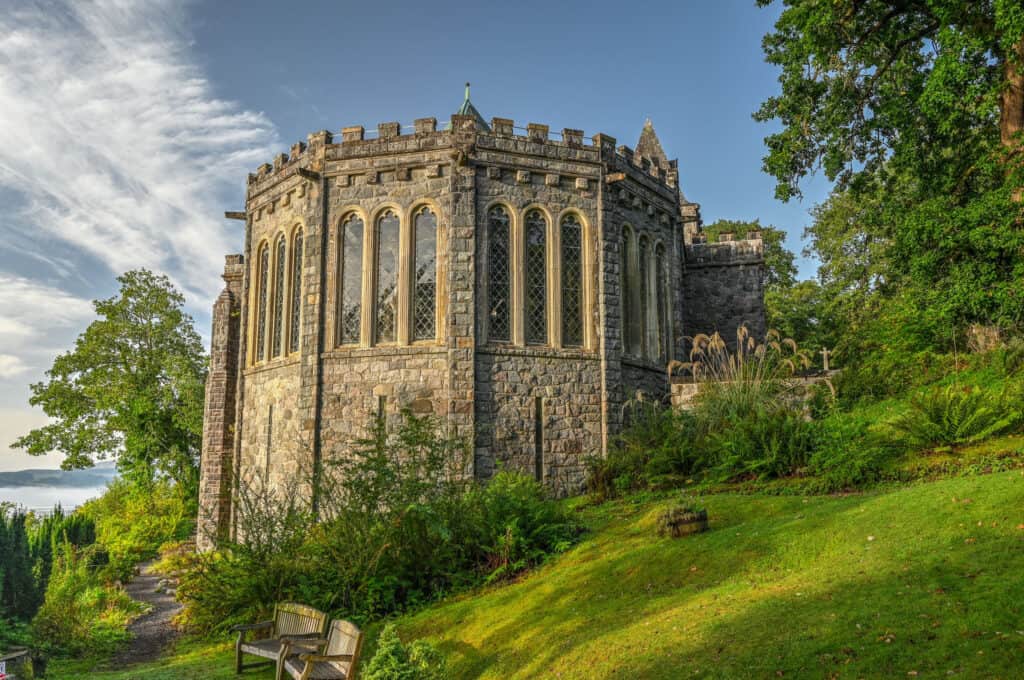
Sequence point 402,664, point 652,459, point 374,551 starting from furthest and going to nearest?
1. point 652,459
2. point 374,551
3. point 402,664

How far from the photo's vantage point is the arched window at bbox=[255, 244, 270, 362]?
62.8 feet

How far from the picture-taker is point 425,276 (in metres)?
16.6

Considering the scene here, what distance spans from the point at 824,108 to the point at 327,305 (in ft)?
34.4

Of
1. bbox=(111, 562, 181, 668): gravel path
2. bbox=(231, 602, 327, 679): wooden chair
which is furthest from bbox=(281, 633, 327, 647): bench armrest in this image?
bbox=(111, 562, 181, 668): gravel path

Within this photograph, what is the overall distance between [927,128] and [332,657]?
13156 millimetres

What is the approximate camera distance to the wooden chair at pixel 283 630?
24.8ft

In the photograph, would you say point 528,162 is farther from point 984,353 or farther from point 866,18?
point 984,353

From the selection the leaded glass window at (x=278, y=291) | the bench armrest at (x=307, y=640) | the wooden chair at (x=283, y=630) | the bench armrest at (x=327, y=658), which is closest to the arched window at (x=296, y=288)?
the leaded glass window at (x=278, y=291)

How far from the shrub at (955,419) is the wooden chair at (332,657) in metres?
7.90

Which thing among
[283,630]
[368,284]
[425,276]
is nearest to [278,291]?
[368,284]

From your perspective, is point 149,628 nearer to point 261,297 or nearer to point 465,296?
point 465,296

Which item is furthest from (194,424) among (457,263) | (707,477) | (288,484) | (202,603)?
(707,477)

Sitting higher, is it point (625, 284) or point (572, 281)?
point (625, 284)

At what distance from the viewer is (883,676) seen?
4648 millimetres
